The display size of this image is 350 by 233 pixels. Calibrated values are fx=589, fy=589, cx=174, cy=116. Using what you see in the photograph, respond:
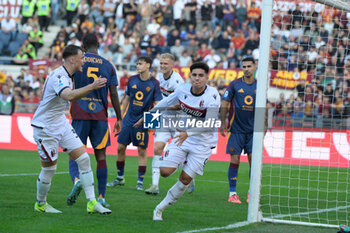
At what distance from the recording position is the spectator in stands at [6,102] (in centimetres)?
2034

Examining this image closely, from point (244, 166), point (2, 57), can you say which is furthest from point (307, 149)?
point (2, 57)

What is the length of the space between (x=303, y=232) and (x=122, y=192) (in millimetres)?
4045

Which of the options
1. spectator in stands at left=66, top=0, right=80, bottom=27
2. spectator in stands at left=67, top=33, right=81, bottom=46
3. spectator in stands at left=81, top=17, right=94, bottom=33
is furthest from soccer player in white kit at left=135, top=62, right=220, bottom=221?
spectator in stands at left=66, top=0, right=80, bottom=27

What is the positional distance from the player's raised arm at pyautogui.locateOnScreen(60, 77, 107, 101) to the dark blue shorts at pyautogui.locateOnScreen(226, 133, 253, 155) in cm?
402

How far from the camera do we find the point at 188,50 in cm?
2378

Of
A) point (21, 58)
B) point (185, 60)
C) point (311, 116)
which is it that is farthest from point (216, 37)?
point (21, 58)

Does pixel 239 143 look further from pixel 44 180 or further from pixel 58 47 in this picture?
pixel 58 47

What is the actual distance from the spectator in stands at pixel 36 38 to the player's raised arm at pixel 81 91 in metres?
20.0

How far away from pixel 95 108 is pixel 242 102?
3053 millimetres

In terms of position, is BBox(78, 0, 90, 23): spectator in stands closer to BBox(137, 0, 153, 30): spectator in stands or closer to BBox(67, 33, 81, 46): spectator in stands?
BBox(67, 33, 81, 46): spectator in stands

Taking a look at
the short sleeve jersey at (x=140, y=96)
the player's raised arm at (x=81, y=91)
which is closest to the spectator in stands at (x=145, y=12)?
the short sleeve jersey at (x=140, y=96)

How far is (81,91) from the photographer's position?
6.78 m

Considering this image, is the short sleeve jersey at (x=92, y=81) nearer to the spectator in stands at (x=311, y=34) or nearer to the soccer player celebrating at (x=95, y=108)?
the soccer player celebrating at (x=95, y=108)

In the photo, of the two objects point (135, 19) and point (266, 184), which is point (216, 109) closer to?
point (266, 184)
